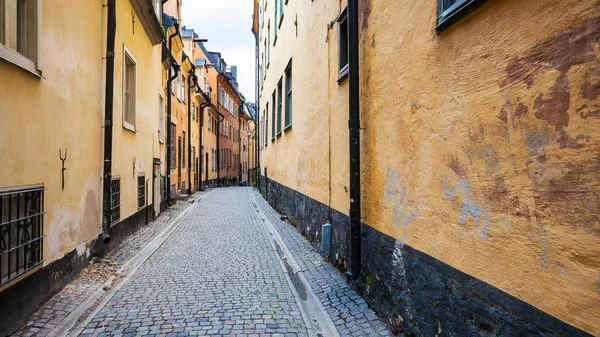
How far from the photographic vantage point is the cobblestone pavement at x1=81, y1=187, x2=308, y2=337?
14.0 feet

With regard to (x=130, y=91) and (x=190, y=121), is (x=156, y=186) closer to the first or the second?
(x=130, y=91)

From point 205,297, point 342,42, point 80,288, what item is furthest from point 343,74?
point 80,288

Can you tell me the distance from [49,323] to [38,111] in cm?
216

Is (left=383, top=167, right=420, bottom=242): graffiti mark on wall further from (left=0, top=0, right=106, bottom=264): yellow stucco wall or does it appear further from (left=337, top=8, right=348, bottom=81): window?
(left=0, top=0, right=106, bottom=264): yellow stucco wall

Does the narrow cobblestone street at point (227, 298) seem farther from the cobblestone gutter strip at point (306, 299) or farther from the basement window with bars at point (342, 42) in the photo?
the basement window with bars at point (342, 42)

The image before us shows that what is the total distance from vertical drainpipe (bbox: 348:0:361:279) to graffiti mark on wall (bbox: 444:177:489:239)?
6.77 feet

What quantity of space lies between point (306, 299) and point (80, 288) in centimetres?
285

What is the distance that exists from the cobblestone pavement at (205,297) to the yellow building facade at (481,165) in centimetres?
115

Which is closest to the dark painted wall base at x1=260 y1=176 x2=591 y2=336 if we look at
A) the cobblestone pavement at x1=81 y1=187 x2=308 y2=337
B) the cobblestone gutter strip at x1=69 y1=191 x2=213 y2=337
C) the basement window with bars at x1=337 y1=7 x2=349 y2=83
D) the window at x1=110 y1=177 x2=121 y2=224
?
the cobblestone pavement at x1=81 y1=187 x2=308 y2=337

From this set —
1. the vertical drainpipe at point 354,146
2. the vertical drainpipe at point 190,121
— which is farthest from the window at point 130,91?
the vertical drainpipe at point 190,121

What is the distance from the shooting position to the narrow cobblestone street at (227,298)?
426 centimetres

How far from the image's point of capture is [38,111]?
4.58 m

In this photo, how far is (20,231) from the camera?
14.1ft

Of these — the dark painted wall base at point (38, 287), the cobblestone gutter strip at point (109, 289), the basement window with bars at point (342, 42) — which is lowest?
the cobblestone gutter strip at point (109, 289)
